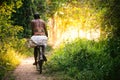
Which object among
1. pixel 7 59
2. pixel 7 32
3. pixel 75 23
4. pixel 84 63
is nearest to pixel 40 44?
pixel 7 32

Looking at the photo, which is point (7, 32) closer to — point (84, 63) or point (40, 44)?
point (40, 44)

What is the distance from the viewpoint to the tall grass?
915 cm

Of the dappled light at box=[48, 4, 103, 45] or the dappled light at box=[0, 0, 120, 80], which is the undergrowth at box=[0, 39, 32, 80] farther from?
the dappled light at box=[48, 4, 103, 45]

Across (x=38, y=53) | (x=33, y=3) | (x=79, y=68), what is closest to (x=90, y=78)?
(x=79, y=68)

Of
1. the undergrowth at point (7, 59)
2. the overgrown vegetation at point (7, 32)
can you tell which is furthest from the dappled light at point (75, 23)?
the overgrown vegetation at point (7, 32)

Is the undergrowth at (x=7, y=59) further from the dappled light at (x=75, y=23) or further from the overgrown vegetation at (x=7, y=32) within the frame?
the dappled light at (x=75, y=23)

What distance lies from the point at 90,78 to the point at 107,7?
2.87 metres

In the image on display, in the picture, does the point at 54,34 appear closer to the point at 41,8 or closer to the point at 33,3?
the point at 41,8

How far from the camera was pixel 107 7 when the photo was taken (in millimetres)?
10727

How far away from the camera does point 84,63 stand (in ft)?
35.1

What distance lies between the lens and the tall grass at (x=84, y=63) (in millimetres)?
9148

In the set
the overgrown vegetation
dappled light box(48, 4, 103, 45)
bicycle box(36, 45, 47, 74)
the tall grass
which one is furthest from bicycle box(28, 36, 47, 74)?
dappled light box(48, 4, 103, 45)

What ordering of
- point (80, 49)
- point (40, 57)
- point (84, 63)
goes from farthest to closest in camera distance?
point (80, 49) → point (40, 57) → point (84, 63)

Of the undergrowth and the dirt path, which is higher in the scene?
the undergrowth
